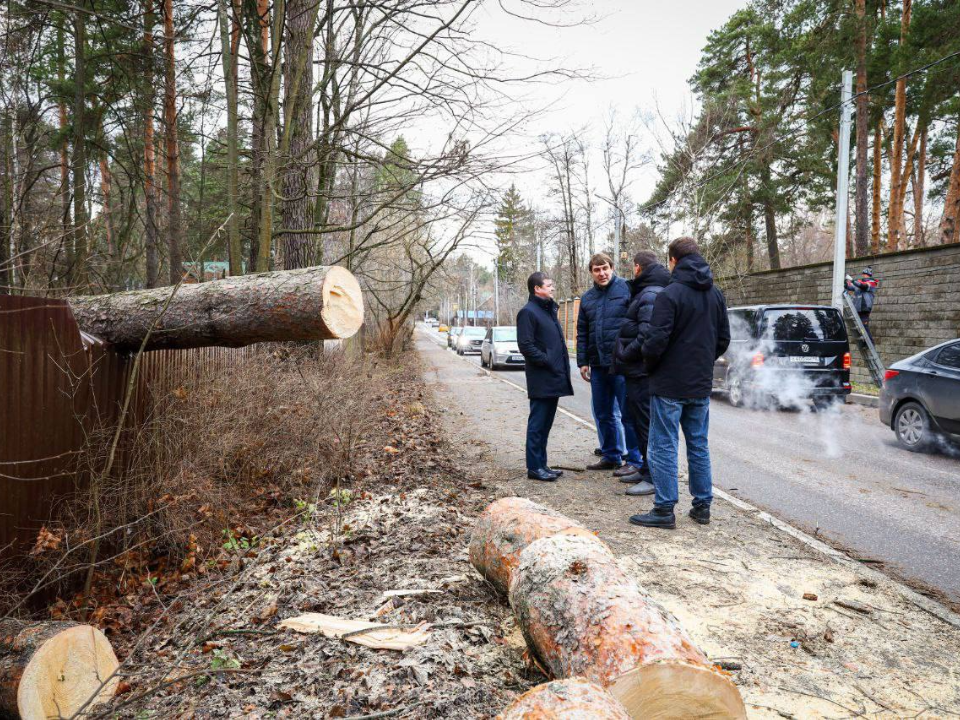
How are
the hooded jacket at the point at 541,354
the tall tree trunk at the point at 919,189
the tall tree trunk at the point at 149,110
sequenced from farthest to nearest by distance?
1. the tall tree trunk at the point at 919,189
2. the tall tree trunk at the point at 149,110
3. the hooded jacket at the point at 541,354

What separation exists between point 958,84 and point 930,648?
18323 millimetres

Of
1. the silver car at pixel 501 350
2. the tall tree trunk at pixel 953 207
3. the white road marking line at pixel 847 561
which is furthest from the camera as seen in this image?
the silver car at pixel 501 350

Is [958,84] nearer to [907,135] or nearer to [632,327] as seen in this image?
[907,135]

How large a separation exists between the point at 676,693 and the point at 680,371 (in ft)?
9.31

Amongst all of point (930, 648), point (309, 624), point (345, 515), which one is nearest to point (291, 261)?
point (345, 515)

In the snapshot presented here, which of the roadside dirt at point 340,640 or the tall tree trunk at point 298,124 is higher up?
the tall tree trunk at point 298,124

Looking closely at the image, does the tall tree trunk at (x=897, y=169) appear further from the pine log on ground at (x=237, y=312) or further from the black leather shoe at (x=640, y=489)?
the pine log on ground at (x=237, y=312)

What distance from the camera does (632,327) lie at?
5320 millimetres

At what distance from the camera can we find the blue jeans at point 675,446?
4.54 metres

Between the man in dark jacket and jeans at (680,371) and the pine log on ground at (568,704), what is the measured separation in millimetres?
2833

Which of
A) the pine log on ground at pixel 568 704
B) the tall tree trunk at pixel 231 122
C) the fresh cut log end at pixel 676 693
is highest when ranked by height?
the tall tree trunk at pixel 231 122

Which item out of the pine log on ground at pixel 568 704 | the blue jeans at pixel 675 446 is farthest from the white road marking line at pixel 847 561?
the pine log on ground at pixel 568 704

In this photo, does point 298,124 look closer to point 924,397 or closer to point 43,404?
point 43,404

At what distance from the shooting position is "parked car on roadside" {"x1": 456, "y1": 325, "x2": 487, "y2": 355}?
33.8 meters
